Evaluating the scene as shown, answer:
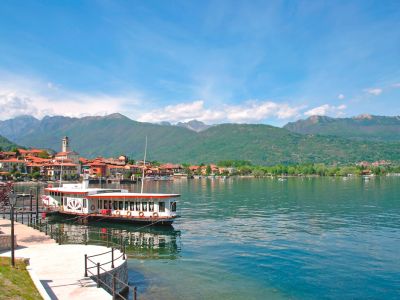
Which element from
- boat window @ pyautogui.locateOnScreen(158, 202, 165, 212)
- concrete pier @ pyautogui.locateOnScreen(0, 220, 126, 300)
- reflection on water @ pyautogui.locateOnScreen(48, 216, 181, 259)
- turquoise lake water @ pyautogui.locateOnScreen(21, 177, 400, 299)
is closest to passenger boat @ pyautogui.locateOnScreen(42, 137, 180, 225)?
boat window @ pyautogui.locateOnScreen(158, 202, 165, 212)

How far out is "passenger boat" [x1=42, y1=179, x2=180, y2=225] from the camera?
51781 millimetres

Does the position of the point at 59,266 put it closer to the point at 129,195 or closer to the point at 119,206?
the point at 129,195

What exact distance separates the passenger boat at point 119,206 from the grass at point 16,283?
29.9 meters

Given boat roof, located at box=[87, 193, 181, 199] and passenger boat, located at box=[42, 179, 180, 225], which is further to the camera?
passenger boat, located at box=[42, 179, 180, 225]

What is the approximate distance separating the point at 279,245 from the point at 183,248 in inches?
422

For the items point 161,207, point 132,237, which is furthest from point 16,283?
point 161,207

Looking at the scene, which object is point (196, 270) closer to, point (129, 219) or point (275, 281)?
point (275, 281)

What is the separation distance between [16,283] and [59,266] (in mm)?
5936

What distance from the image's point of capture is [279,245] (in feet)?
134

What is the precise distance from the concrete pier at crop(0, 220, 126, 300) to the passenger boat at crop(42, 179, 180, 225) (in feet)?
63.7

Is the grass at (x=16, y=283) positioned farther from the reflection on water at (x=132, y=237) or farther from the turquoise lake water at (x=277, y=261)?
the reflection on water at (x=132, y=237)

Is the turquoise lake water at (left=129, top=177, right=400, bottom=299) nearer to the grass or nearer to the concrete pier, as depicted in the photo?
the concrete pier

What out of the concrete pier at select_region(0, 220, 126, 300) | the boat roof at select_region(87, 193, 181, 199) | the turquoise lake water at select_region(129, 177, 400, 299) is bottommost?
the turquoise lake water at select_region(129, 177, 400, 299)

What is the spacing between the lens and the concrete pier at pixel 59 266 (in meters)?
19.5
